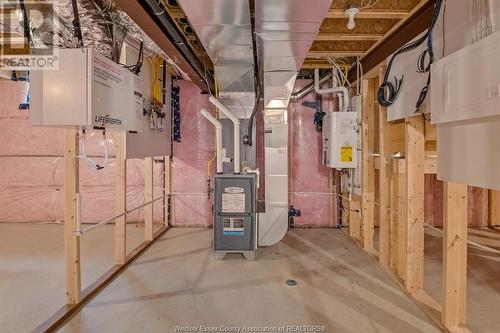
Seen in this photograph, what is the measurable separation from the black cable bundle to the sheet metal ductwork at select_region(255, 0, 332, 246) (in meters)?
0.80

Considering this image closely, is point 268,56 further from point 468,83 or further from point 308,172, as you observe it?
point 308,172

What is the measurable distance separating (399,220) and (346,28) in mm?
1885

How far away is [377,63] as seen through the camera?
3.10 metres

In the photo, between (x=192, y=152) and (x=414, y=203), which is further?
(x=192, y=152)

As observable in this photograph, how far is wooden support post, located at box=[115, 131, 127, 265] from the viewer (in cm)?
289

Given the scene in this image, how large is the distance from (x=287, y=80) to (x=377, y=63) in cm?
97

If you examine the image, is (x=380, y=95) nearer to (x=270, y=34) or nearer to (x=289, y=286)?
(x=270, y=34)

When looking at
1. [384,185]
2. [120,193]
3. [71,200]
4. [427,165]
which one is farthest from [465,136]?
[120,193]

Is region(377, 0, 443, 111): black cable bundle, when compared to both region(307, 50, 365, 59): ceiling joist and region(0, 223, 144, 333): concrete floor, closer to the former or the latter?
region(307, 50, 365, 59): ceiling joist

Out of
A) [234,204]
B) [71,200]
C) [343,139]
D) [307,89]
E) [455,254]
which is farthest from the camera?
[307,89]

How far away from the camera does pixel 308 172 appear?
15.0ft

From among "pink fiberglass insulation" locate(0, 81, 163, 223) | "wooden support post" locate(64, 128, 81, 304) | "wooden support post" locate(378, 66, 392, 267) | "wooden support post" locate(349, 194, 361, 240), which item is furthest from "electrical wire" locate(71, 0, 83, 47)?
"wooden support post" locate(349, 194, 361, 240)

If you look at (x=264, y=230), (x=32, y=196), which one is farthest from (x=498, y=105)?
(x=32, y=196)

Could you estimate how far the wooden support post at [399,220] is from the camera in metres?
2.71
